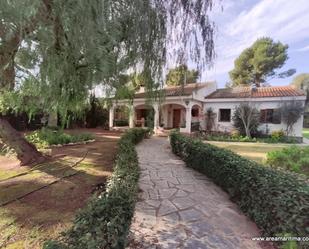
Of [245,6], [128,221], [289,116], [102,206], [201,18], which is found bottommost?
[128,221]

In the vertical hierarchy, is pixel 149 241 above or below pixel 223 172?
below

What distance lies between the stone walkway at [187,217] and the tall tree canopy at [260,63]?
25.4m

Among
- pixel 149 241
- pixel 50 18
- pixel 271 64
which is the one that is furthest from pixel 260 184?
pixel 271 64

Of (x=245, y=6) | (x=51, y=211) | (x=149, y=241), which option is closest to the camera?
(x=149, y=241)

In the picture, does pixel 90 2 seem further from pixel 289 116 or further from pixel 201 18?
pixel 289 116

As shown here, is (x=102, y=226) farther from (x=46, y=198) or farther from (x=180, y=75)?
(x=180, y=75)

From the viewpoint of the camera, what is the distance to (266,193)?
3889 millimetres

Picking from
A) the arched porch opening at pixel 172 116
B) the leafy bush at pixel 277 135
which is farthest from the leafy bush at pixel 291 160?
the arched porch opening at pixel 172 116

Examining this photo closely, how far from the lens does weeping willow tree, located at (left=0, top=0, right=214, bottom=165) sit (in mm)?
3461

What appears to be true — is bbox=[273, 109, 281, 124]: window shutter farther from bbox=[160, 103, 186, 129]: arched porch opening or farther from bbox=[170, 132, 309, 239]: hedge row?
bbox=[170, 132, 309, 239]: hedge row

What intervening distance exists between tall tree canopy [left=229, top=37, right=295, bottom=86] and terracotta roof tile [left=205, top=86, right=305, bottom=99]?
6.31 m

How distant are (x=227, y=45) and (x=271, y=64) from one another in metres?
27.6

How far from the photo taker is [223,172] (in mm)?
5879

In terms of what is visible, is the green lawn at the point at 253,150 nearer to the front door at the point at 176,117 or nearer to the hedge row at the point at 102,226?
the hedge row at the point at 102,226
